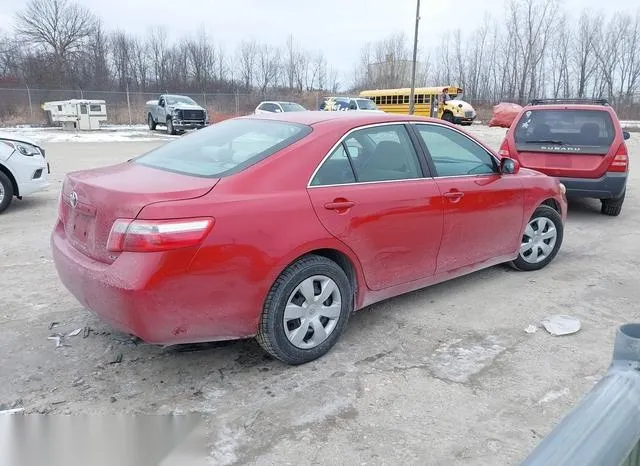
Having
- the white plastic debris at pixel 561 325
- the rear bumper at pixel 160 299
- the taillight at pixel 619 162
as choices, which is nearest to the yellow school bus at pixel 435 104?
the taillight at pixel 619 162

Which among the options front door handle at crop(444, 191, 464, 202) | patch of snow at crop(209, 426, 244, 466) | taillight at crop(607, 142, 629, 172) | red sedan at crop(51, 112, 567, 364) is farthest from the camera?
taillight at crop(607, 142, 629, 172)

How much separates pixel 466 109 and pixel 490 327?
3264cm

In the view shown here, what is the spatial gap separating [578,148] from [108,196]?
659cm

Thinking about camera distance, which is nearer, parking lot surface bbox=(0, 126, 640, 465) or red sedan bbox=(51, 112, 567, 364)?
parking lot surface bbox=(0, 126, 640, 465)

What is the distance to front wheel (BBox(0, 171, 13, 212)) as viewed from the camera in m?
7.38

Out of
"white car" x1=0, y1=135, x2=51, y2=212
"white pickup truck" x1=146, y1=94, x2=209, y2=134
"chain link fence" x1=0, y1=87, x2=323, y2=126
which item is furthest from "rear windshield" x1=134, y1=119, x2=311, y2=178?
"chain link fence" x1=0, y1=87, x2=323, y2=126

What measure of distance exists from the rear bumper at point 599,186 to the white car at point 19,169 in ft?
24.4

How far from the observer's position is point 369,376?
324 centimetres

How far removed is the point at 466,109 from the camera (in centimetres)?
3434

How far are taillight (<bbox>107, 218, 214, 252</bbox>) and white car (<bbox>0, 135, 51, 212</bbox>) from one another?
5660 mm

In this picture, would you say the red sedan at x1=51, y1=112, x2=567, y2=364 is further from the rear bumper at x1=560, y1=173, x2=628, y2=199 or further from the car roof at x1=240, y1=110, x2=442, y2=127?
the rear bumper at x1=560, y1=173, x2=628, y2=199

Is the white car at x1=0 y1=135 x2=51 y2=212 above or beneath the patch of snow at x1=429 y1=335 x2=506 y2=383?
above

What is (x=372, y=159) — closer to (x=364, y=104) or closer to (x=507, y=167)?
(x=507, y=167)

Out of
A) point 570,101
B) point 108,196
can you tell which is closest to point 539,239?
point 108,196
